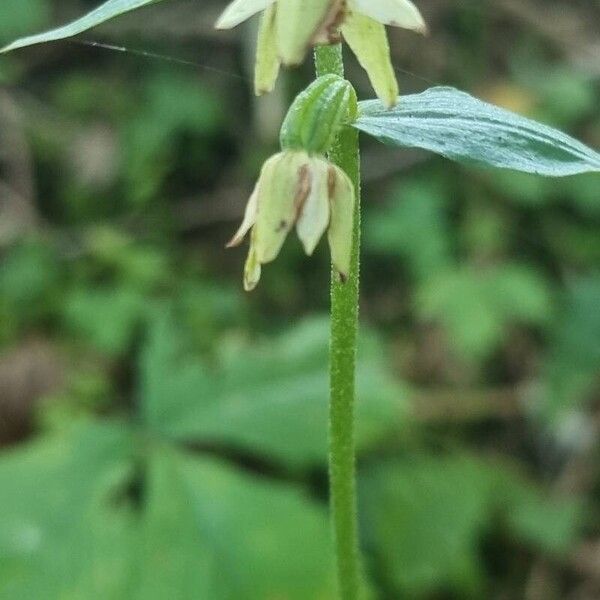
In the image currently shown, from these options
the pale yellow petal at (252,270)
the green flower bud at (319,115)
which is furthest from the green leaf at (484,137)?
the pale yellow petal at (252,270)

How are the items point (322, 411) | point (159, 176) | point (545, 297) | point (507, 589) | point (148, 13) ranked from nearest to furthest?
point (322, 411)
point (507, 589)
point (545, 297)
point (159, 176)
point (148, 13)

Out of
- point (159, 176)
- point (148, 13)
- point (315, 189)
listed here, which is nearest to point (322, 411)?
point (315, 189)

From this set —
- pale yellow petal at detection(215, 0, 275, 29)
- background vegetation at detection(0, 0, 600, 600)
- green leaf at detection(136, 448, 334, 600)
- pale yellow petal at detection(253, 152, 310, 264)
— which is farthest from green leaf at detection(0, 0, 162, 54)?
green leaf at detection(136, 448, 334, 600)

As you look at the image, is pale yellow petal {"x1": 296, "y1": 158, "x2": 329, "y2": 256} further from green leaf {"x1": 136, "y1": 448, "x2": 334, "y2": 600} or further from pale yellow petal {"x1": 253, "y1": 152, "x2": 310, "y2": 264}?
green leaf {"x1": 136, "y1": 448, "x2": 334, "y2": 600}

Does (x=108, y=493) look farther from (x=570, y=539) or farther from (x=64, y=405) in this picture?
(x=570, y=539)

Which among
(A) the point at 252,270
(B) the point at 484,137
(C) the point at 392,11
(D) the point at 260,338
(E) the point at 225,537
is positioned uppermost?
(C) the point at 392,11

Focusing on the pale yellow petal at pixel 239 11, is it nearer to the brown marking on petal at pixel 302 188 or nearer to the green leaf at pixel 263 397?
the brown marking on petal at pixel 302 188

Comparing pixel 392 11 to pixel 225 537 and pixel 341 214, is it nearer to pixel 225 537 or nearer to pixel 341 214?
pixel 341 214

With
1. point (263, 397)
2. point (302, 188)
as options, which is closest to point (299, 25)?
point (302, 188)
